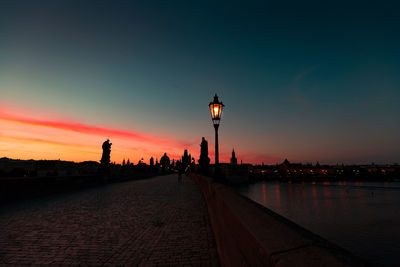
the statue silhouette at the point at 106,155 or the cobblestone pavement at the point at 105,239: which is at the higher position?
the statue silhouette at the point at 106,155

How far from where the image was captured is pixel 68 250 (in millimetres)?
5699

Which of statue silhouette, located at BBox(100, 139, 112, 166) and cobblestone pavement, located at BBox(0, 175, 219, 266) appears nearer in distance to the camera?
cobblestone pavement, located at BBox(0, 175, 219, 266)

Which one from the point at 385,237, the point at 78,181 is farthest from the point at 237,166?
the point at 78,181

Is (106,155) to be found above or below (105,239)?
above

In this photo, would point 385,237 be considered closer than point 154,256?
No

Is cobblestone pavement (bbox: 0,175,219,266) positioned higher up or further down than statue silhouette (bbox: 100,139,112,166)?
further down

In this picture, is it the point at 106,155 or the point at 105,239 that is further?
the point at 106,155

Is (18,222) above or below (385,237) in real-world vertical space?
above


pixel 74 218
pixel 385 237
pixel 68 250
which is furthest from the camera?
pixel 385 237

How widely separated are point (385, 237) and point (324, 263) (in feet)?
173

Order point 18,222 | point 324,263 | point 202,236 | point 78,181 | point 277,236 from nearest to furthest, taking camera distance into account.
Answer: point 324,263
point 277,236
point 202,236
point 18,222
point 78,181

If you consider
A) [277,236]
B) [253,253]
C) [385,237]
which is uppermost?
[277,236]

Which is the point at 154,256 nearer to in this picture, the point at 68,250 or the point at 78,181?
the point at 68,250

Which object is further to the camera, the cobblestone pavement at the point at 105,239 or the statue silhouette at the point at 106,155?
the statue silhouette at the point at 106,155
